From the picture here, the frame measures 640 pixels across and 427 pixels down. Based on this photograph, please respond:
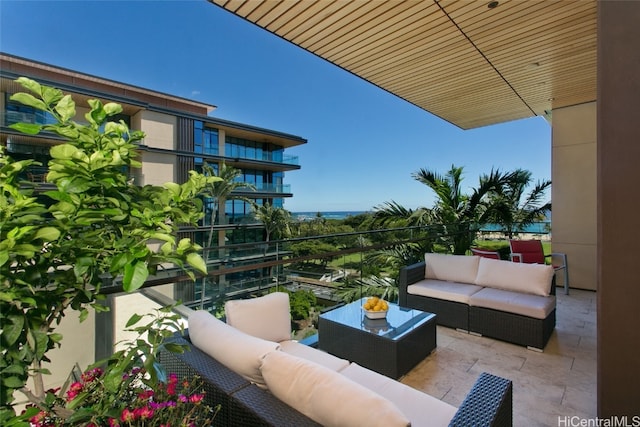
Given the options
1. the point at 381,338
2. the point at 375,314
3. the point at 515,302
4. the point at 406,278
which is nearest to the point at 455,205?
the point at 406,278

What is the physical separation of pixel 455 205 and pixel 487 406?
5839 mm

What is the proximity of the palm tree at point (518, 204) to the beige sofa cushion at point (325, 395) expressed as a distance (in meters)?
6.39

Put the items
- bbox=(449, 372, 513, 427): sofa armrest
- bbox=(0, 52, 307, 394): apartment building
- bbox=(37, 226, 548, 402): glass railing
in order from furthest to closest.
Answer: bbox=(0, 52, 307, 394): apartment building < bbox=(37, 226, 548, 402): glass railing < bbox=(449, 372, 513, 427): sofa armrest

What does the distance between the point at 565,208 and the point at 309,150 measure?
86.9 ft

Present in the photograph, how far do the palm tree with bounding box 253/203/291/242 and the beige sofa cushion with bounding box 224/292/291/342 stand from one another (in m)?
17.3

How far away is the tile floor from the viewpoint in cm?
225

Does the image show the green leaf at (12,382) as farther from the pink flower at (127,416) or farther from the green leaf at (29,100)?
the green leaf at (29,100)

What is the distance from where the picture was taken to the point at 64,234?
32.1 inches

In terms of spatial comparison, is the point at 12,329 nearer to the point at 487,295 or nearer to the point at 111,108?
the point at 111,108

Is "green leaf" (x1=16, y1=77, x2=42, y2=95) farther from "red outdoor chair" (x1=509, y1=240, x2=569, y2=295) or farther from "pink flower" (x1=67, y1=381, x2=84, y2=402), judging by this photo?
"red outdoor chair" (x1=509, y1=240, x2=569, y2=295)

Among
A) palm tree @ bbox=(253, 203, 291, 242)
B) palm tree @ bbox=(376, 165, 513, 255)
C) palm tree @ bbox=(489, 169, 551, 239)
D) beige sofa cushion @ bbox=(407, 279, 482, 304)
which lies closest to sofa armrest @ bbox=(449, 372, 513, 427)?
beige sofa cushion @ bbox=(407, 279, 482, 304)

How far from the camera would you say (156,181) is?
17562mm

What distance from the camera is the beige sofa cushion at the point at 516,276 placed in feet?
11.3

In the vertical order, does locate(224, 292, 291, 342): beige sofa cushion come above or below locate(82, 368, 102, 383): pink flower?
below
